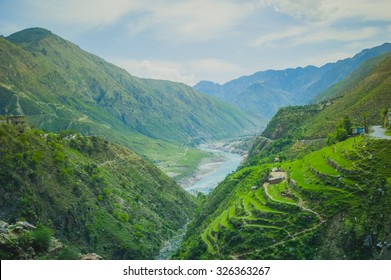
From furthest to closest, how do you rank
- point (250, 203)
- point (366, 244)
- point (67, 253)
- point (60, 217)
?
point (60, 217) → point (250, 203) → point (366, 244) → point (67, 253)

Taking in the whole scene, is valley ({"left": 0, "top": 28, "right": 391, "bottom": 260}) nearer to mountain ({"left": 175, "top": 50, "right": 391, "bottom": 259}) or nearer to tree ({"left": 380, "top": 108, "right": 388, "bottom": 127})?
mountain ({"left": 175, "top": 50, "right": 391, "bottom": 259})

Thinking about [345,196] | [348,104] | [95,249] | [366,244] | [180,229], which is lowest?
[180,229]

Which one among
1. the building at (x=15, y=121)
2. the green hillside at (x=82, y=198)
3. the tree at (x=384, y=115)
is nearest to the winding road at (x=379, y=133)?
the tree at (x=384, y=115)

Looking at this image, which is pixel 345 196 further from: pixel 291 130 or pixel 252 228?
pixel 291 130

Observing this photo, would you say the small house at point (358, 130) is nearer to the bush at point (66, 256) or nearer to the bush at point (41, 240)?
the bush at point (66, 256)

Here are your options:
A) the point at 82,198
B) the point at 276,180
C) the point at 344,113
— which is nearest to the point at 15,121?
the point at 82,198

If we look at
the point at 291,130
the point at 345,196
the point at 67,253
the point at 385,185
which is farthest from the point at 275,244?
the point at 291,130

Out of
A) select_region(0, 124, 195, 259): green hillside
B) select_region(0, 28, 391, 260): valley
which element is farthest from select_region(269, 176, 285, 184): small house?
select_region(0, 124, 195, 259): green hillside
